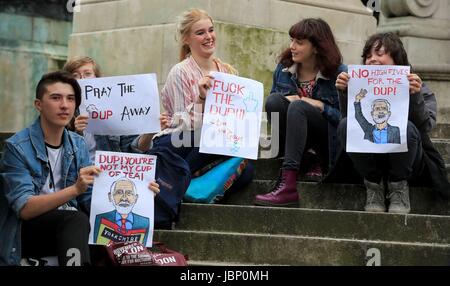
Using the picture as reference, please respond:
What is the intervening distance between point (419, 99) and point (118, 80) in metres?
2.01

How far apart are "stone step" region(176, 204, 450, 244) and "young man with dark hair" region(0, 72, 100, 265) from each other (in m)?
0.96

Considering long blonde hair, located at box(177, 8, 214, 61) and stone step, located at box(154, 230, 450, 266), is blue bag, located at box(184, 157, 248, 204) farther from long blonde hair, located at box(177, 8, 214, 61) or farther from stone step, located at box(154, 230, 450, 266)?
long blonde hair, located at box(177, 8, 214, 61)

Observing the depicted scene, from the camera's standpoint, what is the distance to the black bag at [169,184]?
786 centimetres

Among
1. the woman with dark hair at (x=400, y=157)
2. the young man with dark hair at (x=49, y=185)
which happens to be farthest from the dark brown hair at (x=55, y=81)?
the woman with dark hair at (x=400, y=157)

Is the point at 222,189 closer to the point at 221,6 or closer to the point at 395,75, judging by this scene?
the point at 395,75

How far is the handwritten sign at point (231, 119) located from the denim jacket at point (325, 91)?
474 millimetres

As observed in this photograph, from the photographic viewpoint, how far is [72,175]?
7344 mm

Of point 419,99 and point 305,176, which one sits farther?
point 305,176

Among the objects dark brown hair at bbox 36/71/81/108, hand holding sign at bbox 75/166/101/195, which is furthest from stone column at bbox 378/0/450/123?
hand holding sign at bbox 75/166/101/195

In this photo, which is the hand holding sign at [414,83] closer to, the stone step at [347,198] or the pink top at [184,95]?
the stone step at [347,198]

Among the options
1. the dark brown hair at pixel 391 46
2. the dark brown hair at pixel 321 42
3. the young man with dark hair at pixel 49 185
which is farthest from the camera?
the dark brown hair at pixel 321 42
